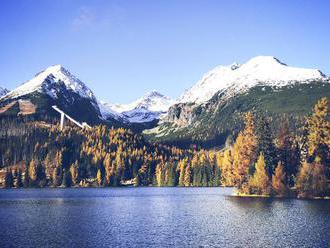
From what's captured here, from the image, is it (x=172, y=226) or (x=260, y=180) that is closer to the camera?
(x=172, y=226)

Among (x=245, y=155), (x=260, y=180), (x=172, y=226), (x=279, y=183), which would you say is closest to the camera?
(x=172, y=226)

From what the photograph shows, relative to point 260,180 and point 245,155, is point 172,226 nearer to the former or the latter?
point 260,180

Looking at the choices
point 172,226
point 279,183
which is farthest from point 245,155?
point 172,226

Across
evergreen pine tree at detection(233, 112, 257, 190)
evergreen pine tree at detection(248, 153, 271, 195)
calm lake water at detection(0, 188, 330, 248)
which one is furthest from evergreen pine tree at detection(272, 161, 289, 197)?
calm lake water at detection(0, 188, 330, 248)

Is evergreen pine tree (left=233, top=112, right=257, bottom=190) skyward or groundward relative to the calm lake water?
skyward

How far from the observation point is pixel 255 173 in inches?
5965

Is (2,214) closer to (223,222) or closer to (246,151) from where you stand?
(223,222)

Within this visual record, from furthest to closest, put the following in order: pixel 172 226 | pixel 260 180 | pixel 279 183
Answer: pixel 260 180 → pixel 279 183 → pixel 172 226

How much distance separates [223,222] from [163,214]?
20.5 meters

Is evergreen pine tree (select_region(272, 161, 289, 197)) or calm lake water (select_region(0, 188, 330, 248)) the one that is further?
evergreen pine tree (select_region(272, 161, 289, 197))

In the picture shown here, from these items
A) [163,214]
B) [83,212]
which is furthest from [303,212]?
[83,212]

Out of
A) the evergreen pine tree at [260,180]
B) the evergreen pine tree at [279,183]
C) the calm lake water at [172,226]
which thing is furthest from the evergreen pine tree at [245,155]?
the calm lake water at [172,226]

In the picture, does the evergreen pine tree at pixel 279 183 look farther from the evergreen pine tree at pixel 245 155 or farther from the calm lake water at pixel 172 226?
the calm lake water at pixel 172 226

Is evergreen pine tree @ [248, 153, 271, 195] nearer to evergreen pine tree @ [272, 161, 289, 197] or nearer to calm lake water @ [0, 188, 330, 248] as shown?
evergreen pine tree @ [272, 161, 289, 197]
